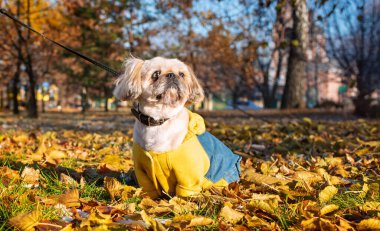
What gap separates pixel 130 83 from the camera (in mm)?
3131

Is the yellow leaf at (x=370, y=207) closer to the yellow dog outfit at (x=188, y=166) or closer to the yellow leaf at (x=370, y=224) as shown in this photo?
the yellow leaf at (x=370, y=224)

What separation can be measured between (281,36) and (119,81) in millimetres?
6802

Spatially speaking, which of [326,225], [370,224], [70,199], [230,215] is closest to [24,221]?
[70,199]

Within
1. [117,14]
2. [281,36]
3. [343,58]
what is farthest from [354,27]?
[117,14]

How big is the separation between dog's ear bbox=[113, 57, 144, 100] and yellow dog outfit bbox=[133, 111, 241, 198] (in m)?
0.40

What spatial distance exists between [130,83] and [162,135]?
488 millimetres

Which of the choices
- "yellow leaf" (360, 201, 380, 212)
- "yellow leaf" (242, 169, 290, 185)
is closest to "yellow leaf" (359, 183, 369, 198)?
"yellow leaf" (360, 201, 380, 212)

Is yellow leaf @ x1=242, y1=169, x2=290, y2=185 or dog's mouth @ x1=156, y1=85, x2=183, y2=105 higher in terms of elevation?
dog's mouth @ x1=156, y1=85, x2=183, y2=105

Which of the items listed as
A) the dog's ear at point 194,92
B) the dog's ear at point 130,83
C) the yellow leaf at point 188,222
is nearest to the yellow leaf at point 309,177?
the dog's ear at point 194,92

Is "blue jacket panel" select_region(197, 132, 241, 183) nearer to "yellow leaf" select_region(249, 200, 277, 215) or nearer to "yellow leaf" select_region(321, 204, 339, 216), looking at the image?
"yellow leaf" select_region(249, 200, 277, 215)

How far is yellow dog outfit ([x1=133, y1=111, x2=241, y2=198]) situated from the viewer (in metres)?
3.03

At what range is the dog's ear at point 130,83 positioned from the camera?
3.12m

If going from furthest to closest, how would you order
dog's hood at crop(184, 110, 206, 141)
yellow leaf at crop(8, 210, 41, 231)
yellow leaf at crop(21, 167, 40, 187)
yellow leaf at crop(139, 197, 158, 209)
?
yellow leaf at crop(21, 167, 40, 187) < dog's hood at crop(184, 110, 206, 141) < yellow leaf at crop(139, 197, 158, 209) < yellow leaf at crop(8, 210, 41, 231)

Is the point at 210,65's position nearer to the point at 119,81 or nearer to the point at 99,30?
the point at 99,30
